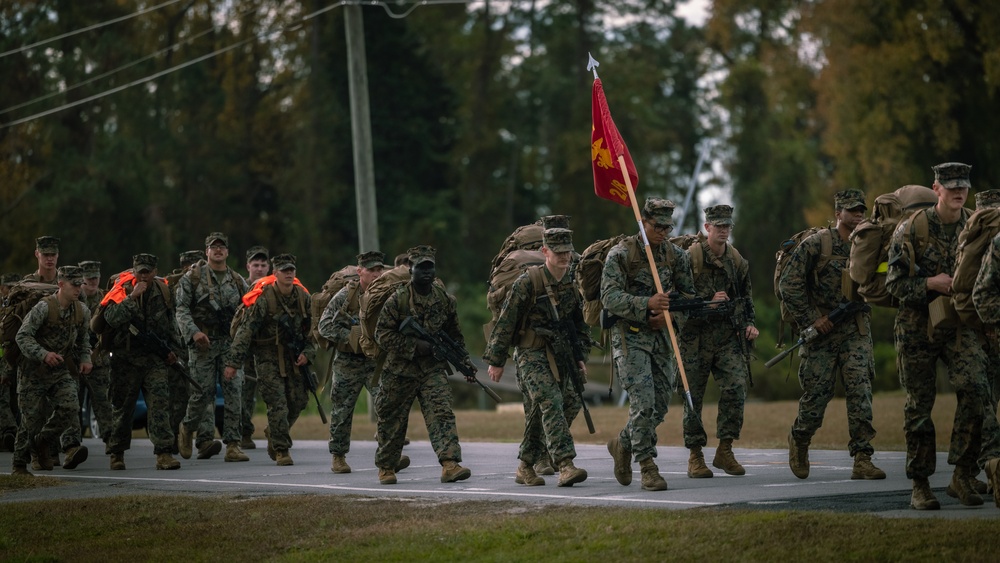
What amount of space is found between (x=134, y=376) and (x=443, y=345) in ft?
15.1

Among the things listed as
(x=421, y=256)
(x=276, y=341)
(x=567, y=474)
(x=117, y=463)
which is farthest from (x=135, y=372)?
(x=567, y=474)

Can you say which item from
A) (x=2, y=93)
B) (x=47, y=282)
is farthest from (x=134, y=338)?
(x=2, y=93)

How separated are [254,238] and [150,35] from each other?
286 inches

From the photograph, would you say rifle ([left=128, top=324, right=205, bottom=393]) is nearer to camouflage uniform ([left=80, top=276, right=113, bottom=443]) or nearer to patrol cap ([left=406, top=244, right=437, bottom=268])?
camouflage uniform ([left=80, top=276, right=113, bottom=443])

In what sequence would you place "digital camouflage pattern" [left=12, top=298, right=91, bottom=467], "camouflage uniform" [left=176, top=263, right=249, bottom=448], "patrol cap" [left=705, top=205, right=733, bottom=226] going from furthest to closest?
"camouflage uniform" [left=176, top=263, right=249, bottom=448] → "digital camouflage pattern" [left=12, top=298, right=91, bottom=467] → "patrol cap" [left=705, top=205, right=733, bottom=226]

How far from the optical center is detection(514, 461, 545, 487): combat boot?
44.2ft

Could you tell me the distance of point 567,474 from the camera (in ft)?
42.9

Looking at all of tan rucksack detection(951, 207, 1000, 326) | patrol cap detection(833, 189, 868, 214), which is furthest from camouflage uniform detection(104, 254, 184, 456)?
tan rucksack detection(951, 207, 1000, 326)

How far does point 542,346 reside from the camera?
43.4 feet

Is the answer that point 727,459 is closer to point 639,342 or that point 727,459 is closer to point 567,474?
point 567,474

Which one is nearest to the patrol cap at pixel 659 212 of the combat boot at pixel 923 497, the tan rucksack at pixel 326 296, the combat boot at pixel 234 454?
the combat boot at pixel 923 497

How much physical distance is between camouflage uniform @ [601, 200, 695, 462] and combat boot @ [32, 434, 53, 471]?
7033 millimetres

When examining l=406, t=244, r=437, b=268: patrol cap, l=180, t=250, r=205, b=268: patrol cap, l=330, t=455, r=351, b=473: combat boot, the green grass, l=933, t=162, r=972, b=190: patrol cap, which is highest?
l=180, t=250, r=205, b=268: patrol cap

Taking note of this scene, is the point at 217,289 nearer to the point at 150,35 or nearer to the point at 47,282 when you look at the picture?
the point at 47,282
